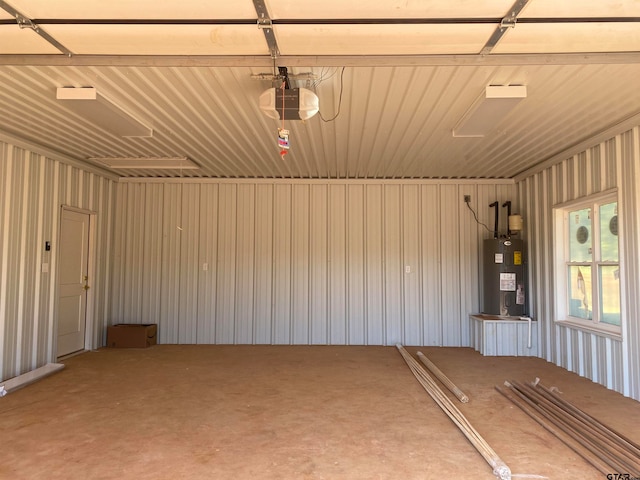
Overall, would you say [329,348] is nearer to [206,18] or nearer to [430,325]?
[430,325]

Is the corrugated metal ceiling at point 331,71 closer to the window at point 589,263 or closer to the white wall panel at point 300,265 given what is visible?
the window at point 589,263

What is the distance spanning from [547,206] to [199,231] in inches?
224

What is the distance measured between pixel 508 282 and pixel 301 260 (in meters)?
3.43

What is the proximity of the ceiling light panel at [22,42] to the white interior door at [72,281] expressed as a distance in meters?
3.57

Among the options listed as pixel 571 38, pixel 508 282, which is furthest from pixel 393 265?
pixel 571 38

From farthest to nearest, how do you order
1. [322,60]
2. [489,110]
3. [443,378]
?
1. [443,378]
2. [489,110]
3. [322,60]

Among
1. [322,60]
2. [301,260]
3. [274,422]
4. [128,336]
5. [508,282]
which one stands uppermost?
[322,60]

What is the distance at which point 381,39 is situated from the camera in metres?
2.58

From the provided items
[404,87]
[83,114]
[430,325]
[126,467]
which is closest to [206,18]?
[404,87]

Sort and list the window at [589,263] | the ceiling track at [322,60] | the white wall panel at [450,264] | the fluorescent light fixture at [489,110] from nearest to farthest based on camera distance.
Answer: the ceiling track at [322,60], the fluorescent light fixture at [489,110], the window at [589,263], the white wall panel at [450,264]

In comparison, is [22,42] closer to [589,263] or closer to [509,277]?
[589,263]

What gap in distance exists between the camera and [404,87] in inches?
136

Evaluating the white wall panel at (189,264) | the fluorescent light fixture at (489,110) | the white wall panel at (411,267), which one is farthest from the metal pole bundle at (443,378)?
the white wall panel at (189,264)

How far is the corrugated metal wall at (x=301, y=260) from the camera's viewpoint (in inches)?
275
